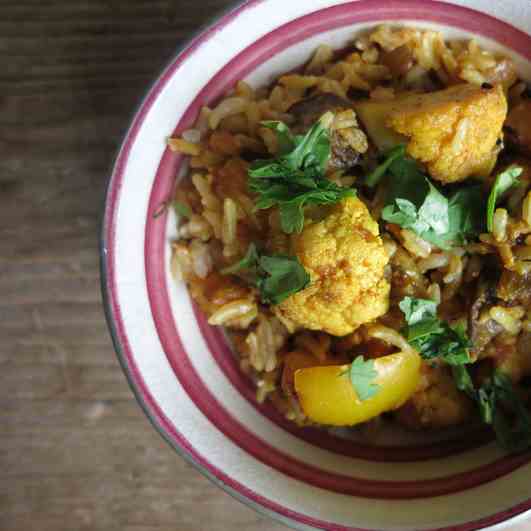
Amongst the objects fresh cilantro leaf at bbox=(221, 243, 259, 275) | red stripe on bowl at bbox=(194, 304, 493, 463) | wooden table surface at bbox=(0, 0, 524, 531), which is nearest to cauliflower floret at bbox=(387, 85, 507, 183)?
fresh cilantro leaf at bbox=(221, 243, 259, 275)

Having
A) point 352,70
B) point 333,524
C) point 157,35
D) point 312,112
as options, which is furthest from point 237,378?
point 157,35

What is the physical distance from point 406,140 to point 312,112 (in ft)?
0.82

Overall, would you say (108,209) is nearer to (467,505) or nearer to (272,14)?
(272,14)

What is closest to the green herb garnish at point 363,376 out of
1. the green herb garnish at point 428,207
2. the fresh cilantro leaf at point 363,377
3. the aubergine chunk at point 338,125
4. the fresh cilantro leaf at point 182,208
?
the fresh cilantro leaf at point 363,377

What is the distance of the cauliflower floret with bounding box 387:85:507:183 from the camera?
154cm

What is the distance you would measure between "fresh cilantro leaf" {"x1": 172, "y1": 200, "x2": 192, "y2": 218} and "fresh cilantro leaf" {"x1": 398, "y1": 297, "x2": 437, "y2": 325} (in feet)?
2.03

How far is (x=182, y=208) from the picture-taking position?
1.80 m

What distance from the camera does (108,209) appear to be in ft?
5.23

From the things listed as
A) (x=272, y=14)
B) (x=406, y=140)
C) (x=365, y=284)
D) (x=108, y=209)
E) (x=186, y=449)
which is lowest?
(x=186, y=449)

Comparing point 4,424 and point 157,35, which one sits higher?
point 157,35

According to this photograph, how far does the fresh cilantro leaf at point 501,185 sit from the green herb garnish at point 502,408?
1.34 feet

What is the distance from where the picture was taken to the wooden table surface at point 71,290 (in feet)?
6.97

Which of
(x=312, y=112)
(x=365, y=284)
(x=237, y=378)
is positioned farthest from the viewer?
(x=237, y=378)

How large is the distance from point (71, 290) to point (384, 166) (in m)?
1.12
